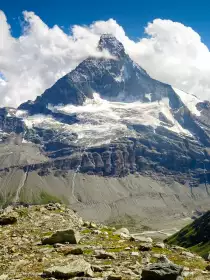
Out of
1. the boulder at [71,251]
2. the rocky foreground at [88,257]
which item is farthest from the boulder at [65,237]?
the boulder at [71,251]

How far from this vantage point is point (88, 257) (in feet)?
76.9

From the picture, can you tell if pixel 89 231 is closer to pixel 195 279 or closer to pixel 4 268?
pixel 4 268

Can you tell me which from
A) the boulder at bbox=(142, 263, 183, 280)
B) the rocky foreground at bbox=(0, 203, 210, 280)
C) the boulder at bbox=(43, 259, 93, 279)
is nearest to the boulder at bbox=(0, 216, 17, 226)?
the rocky foreground at bbox=(0, 203, 210, 280)

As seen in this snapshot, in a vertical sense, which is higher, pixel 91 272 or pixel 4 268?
pixel 91 272

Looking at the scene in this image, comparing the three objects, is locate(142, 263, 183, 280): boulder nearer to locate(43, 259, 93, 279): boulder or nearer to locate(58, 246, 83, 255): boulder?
locate(43, 259, 93, 279): boulder

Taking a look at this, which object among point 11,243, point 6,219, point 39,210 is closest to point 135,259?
point 11,243

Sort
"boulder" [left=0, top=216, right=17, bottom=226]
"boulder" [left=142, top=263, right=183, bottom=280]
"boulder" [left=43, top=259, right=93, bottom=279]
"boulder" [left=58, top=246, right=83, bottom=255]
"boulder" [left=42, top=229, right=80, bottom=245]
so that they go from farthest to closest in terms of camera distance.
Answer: "boulder" [left=0, top=216, right=17, bottom=226], "boulder" [left=42, top=229, right=80, bottom=245], "boulder" [left=58, top=246, right=83, bottom=255], "boulder" [left=43, top=259, right=93, bottom=279], "boulder" [left=142, top=263, right=183, bottom=280]

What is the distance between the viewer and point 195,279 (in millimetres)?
19156

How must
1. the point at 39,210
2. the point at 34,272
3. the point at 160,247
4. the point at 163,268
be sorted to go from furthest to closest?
the point at 39,210 < the point at 160,247 < the point at 34,272 < the point at 163,268

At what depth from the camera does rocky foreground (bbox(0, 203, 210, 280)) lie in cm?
1867

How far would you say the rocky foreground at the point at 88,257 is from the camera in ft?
61.3

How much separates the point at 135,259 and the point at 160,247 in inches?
171

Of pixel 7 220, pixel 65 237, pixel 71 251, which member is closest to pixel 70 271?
pixel 71 251

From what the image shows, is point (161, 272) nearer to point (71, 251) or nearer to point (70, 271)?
point (70, 271)
